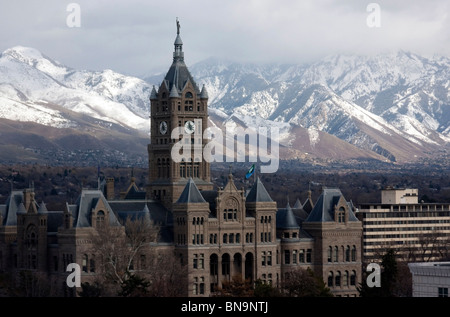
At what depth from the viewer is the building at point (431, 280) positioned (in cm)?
13650

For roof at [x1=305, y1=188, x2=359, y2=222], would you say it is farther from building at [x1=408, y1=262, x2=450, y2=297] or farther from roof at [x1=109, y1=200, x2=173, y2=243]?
building at [x1=408, y1=262, x2=450, y2=297]

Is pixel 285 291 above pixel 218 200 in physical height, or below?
below

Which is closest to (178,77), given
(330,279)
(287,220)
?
(287,220)

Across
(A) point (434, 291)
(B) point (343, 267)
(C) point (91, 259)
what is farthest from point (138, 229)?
(A) point (434, 291)

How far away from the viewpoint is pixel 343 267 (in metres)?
196

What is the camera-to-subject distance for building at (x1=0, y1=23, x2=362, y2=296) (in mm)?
178750

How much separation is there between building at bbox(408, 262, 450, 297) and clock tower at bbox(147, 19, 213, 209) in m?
59.4

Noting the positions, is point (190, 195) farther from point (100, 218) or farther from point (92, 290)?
point (92, 290)

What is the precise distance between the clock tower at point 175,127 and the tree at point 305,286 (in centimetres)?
2542

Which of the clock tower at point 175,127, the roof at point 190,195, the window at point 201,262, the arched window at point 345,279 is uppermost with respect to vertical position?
the clock tower at point 175,127

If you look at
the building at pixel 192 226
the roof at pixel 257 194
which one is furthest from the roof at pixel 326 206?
the roof at pixel 257 194

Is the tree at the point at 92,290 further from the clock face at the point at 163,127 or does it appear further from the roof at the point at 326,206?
the roof at the point at 326,206
